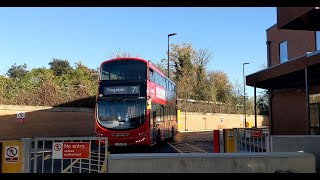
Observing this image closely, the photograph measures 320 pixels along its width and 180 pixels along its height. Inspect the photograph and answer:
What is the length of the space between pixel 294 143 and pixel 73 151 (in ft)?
20.7

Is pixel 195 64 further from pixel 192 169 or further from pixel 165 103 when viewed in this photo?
pixel 192 169

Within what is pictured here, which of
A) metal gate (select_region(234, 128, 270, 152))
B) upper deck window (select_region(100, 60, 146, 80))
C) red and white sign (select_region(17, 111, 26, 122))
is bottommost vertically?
metal gate (select_region(234, 128, 270, 152))

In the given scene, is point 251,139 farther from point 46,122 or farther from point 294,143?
point 46,122

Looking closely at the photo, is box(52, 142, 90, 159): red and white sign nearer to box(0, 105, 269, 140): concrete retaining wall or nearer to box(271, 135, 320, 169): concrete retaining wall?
box(271, 135, 320, 169): concrete retaining wall

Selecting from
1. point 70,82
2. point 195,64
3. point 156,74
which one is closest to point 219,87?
point 195,64

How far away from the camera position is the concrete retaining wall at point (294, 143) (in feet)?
36.7

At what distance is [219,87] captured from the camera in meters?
63.2

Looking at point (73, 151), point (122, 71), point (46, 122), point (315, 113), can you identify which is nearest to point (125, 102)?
point (122, 71)

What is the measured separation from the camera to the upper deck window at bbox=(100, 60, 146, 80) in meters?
19.6

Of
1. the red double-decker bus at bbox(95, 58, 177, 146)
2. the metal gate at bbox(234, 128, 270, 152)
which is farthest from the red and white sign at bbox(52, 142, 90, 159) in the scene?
the red double-decker bus at bbox(95, 58, 177, 146)

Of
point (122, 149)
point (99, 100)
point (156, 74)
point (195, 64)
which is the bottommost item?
point (122, 149)

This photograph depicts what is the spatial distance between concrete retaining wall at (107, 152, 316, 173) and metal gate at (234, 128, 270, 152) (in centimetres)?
578

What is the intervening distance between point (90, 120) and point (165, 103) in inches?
434

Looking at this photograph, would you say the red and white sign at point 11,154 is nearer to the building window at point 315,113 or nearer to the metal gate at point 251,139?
the metal gate at point 251,139
